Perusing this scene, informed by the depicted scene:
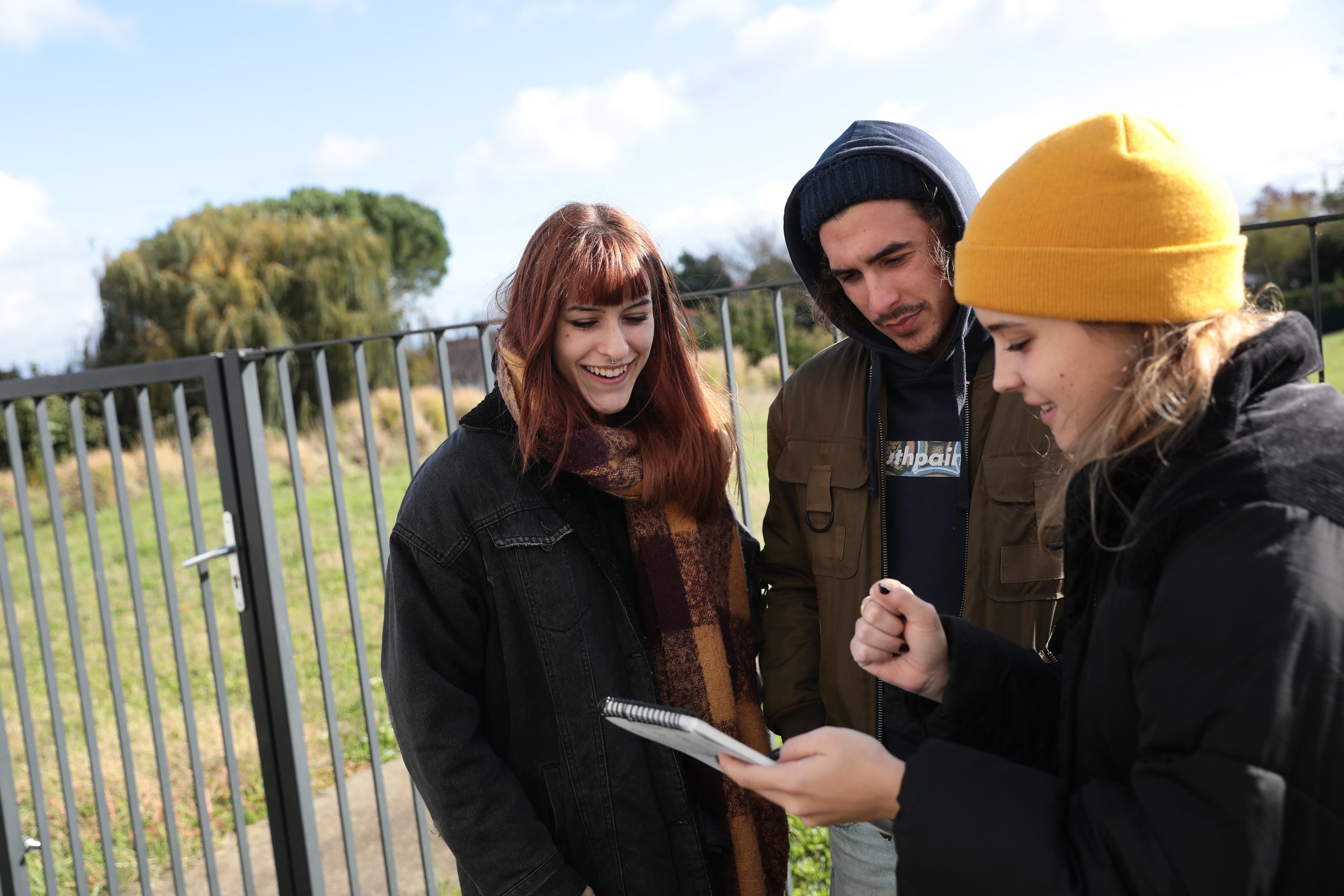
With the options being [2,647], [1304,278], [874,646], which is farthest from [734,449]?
[2,647]

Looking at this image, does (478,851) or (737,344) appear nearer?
(478,851)

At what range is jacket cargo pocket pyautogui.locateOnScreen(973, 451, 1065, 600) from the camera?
1.71 meters

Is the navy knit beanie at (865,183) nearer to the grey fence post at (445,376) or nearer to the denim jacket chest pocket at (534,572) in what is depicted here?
the denim jacket chest pocket at (534,572)

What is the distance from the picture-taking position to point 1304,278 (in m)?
4.22

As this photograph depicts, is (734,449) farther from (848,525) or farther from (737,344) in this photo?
(737,344)

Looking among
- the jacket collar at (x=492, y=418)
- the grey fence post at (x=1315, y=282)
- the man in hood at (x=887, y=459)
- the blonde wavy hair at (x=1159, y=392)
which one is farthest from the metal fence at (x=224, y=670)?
the blonde wavy hair at (x=1159, y=392)

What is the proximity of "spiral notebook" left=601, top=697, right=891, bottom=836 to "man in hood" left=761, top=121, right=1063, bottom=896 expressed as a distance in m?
0.56

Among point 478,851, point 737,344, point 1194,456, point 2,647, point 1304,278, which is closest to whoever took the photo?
point 1194,456

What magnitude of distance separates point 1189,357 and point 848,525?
3.11 feet

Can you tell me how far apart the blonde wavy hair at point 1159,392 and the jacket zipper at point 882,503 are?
78 cm

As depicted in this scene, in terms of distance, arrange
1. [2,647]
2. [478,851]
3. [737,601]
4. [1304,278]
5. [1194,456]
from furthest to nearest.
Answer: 1. [2,647]
2. [1304,278]
3. [737,601]
4. [478,851]
5. [1194,456]

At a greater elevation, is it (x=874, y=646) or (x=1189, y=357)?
(x=1189, y=357)

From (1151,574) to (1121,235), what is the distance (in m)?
0.36

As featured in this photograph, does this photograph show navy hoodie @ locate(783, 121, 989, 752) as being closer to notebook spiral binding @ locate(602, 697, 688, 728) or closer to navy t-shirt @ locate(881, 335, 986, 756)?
navy t-shirt @ locate(881, 335, 986, 756)
